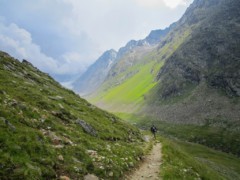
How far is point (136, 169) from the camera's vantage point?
2595 cm

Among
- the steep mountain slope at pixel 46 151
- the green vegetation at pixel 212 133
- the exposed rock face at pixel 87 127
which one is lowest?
the steep mountain slope at pixel 46 151

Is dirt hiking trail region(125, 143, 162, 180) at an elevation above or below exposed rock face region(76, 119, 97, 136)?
below

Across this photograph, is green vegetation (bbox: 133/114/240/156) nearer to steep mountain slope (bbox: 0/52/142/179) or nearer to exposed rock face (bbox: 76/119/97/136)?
exposed rock face (bbox: 76/119/97/136)

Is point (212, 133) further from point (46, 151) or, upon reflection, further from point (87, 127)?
point (46, 151)

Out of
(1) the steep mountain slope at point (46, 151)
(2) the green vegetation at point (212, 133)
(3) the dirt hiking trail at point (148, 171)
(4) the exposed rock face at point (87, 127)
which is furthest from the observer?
(2) the green vegetation at point (212, 133)

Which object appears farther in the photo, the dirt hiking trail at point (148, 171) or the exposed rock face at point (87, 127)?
the exposed rock face at point (87, 127)

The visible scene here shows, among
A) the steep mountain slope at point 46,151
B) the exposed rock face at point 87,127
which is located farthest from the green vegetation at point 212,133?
the steep mountain slope at point 46,151

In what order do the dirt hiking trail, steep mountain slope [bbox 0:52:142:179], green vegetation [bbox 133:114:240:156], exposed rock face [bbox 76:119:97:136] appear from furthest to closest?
green vegetation [bbox 133:114:240:156], exposed rock face [bbox 76:119:97:136], the dirt hiking trail, steep mountain slope [bbox 0:52:142:179]

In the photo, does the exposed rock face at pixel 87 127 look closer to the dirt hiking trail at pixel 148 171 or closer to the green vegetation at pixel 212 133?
the dirt hiking trail at pixel 148 171

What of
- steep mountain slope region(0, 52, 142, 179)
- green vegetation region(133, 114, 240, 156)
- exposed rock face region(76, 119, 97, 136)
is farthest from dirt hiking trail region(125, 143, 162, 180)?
green vegetation region(133, 114, 240, 156)

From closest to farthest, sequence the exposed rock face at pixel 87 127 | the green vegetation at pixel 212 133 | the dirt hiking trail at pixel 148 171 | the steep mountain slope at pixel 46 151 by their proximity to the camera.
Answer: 1. the steep mountain slope at pixel 46 151
2. the dirt hiking trail at pixel 148 171
3. the exposed rock face at pixel 87 127
4. the green vegetation at pixel 212 133

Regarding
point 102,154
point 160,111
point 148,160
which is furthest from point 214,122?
point 102,154

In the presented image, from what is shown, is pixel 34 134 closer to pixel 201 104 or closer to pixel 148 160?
pixel 148 160

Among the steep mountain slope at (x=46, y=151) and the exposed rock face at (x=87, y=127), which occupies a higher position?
the exposed rock face at (x=87, y=127)
